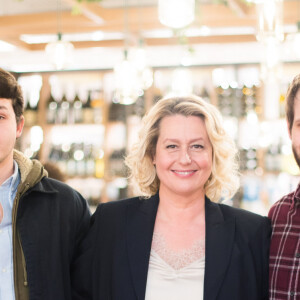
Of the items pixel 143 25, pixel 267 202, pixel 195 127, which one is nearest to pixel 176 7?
pixel 195 127

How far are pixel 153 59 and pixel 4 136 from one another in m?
5.41

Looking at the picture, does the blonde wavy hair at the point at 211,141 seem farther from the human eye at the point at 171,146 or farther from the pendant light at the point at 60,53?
the pendant light at the point at 60,53

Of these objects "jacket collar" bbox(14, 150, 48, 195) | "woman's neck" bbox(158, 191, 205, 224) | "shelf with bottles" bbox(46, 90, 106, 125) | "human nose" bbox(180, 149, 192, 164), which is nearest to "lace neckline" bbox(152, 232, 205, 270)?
"woman's neck" bbox(158, 191, 205, 224)

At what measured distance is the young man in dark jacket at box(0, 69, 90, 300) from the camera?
192cm

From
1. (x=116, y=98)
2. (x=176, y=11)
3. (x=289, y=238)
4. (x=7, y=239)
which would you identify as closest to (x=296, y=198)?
(x=289, y=238)

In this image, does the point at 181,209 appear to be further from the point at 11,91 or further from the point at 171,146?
the point at 11,91

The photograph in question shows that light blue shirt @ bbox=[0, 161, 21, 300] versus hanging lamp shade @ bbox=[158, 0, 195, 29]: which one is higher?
hanging lamp shade @ bbox=[158, 0, 195, 29]

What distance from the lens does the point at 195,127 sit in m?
2.23

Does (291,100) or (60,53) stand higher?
(60,53)

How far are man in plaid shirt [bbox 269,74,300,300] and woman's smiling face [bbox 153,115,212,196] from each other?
1.16ft

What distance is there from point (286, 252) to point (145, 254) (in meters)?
0.55

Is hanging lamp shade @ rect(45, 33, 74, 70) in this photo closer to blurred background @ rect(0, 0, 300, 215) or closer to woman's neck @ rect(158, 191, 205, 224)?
blurred background @ rect(0, 0, 300, 215)

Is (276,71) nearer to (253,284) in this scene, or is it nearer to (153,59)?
(253,284)

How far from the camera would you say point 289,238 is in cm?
203
